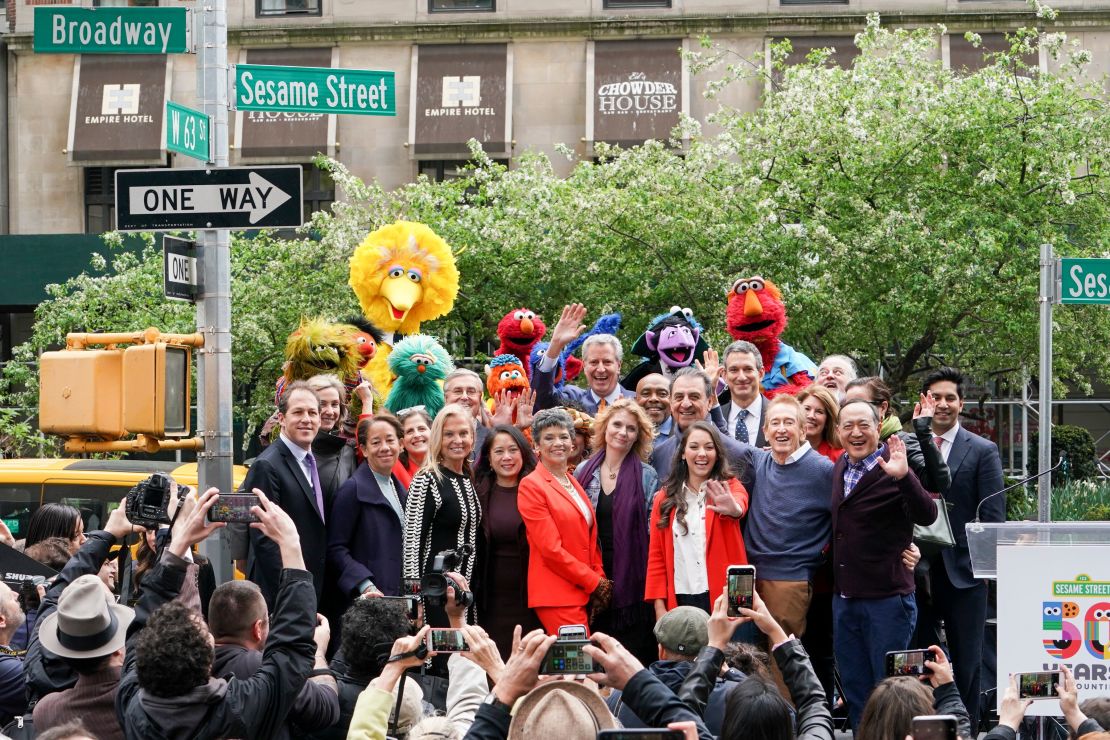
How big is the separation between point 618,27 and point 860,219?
12.2 meters

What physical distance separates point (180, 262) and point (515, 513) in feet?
7.39

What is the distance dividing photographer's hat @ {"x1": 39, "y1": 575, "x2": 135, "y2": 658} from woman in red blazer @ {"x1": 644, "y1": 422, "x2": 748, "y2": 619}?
10.8 feet

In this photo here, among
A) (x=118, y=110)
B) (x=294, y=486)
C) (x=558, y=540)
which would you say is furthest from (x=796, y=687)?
(x=118, y=110)

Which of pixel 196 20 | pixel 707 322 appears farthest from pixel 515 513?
pixel 707 322

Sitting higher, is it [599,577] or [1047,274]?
[1047,274]

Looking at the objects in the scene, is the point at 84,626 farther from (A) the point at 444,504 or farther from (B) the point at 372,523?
(B) the point at 372,523

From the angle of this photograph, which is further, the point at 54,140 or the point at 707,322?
the point at 54,140

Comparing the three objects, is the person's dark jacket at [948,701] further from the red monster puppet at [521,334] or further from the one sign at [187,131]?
the red monster puppet at [521,334]

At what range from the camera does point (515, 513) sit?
8.03 metres

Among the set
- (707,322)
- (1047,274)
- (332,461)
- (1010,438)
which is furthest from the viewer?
(1010,438)

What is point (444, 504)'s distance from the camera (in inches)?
308

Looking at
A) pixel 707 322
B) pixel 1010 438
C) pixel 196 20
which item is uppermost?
pixel 196 20

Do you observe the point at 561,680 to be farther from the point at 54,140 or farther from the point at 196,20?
the point at 54,140

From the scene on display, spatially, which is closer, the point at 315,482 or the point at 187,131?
the point at 187,131
